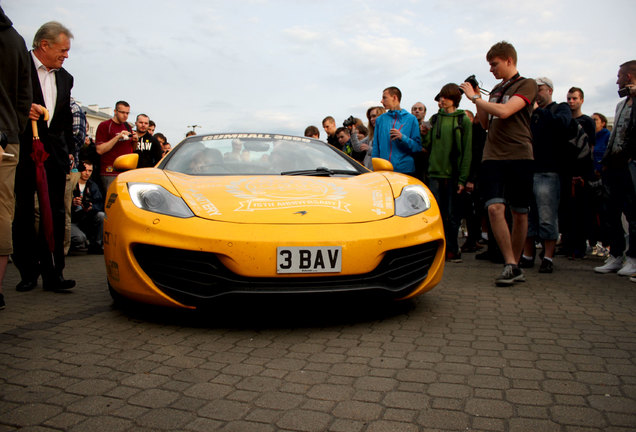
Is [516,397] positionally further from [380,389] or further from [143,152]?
[143,152]

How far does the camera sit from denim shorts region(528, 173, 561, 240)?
5562 millimetres

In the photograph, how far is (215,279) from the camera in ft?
9.66

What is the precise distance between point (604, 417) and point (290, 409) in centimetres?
108

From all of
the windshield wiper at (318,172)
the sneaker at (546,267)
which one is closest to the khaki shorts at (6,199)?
the windshield wiper at (318,172)

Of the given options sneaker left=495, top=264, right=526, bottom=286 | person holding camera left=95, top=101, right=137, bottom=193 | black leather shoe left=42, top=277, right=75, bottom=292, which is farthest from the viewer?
person holding camera left=95, top=101, right=137, bottom=193

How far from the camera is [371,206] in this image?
3.30 metres

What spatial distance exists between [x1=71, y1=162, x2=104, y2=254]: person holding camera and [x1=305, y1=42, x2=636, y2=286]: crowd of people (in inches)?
155

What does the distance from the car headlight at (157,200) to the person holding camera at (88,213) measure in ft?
16.1

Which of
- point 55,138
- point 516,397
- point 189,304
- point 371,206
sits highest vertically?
point 55,138

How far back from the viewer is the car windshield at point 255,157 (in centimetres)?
398

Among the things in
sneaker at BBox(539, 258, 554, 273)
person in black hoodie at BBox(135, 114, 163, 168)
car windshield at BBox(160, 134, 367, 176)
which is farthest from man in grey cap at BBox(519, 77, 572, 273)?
person in black hoodie at BBox(135, 114, 163, 168)

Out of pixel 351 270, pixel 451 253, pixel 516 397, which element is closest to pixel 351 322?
pixel 351 270

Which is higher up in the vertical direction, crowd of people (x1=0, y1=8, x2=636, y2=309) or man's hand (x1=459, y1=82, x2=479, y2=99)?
man's hand (x1=459, y1=82, x2=479, y2=99)

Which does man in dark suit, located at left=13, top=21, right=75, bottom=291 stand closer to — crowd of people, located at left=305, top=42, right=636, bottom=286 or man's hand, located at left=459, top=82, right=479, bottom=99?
man's hand, located at left=459, top=82, right=479, bottom=99
